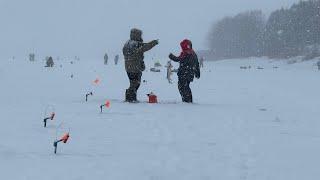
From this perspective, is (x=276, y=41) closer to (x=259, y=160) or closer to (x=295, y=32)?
(x=295, y=32)

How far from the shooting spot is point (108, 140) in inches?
306

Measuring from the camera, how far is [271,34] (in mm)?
97688

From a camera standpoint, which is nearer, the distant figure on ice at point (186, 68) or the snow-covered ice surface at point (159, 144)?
the snow-covered ice surface at point (159, 144)

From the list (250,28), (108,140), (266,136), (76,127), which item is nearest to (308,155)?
(266,136)

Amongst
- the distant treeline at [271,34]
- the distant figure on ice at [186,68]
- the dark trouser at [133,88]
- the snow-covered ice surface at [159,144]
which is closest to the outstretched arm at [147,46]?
the dark trouser at [133,88]

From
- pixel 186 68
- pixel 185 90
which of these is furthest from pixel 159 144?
pixel 186 68

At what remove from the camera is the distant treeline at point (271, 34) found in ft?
290

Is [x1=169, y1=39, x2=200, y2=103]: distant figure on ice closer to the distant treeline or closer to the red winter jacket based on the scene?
the red winter jacket

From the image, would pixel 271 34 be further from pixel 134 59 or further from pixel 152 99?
pixel 152 99

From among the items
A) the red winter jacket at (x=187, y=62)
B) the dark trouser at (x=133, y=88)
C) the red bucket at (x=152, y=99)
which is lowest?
the red bucket at (x=152, y=99)

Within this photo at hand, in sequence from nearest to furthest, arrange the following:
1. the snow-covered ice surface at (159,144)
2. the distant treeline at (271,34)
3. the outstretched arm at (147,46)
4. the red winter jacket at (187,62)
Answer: the snow-covered ice surface at (159,144), the outstretched arm at (147,46), the red winter jacket at (187,62), the distant treeline at (271,34)

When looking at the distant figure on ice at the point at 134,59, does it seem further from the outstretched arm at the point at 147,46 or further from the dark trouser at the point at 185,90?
the dark trouser at the point at 185,90

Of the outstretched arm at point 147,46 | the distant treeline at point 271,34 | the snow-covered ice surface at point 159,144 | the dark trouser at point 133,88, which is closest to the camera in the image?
the snow-covered ice surface at point 159,144

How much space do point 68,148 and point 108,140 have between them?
34.1 inches
